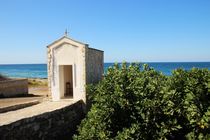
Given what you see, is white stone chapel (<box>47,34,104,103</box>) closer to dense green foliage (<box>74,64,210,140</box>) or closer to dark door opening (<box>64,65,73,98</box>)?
dark door opening (<box>64,65,73,98</box>)

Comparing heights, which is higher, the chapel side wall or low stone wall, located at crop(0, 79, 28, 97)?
the chapel side wall

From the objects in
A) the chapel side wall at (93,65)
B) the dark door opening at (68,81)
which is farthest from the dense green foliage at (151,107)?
the dark door opening at (68,81)

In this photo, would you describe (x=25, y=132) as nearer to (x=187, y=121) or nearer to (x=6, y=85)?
(x=187, y=121)

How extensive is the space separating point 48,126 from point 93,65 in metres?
6.39

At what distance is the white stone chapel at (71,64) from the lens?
60.6 ft

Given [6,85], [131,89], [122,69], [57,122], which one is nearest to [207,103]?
[131,89]

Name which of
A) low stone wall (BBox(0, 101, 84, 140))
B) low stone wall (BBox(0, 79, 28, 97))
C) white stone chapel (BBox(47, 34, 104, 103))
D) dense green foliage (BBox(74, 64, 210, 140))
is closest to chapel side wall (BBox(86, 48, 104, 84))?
white stone chapel (BBox(47, 34, 104, 103))

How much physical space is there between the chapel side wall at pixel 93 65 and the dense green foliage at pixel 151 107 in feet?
15.4

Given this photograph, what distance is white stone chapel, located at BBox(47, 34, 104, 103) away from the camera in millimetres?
18459

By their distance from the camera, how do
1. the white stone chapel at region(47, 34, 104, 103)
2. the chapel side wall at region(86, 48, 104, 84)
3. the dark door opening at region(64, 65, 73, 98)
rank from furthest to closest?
1. the dark door opening at region(64, 65, 73, 98)
2. the chapel side wall at region(86, 48, 104, 84)
3. the white stone chapel at region(47, 34, 104, 103)

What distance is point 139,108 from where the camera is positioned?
1285 centimetres

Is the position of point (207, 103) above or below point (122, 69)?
below

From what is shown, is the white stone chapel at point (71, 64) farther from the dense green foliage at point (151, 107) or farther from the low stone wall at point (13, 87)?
the low stone wall at point (13, 87)

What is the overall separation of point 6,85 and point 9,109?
8425mm
